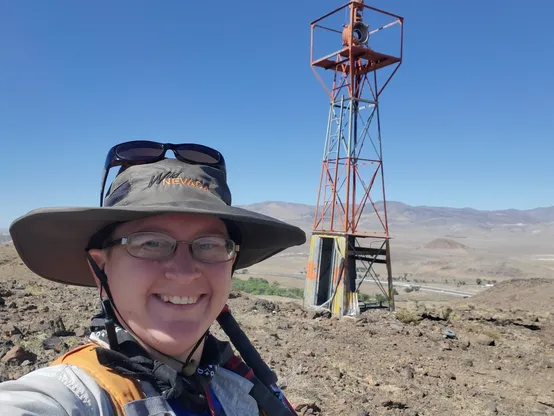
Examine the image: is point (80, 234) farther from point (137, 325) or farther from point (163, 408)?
point (163, 408)

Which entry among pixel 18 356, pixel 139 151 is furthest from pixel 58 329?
pixel 139 151

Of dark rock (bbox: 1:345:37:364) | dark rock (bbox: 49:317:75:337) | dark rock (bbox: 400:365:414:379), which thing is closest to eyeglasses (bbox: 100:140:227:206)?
dark rock (bbox: 1:345:37:364)

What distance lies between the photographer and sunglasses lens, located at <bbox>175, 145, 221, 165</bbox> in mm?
1797

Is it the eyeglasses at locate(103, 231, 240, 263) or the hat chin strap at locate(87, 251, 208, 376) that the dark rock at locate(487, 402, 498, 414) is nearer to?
the hat chin strap at locate(87, 251, 208, 376)

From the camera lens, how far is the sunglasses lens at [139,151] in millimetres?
1764

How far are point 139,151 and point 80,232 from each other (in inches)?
13.8

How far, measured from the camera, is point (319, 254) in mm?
14406

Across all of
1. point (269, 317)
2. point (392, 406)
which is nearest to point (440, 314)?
point (269, 317)

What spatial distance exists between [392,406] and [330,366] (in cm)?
150

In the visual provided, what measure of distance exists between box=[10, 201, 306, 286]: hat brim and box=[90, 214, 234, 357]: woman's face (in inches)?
3.8

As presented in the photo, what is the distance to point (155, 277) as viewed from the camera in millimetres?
1597

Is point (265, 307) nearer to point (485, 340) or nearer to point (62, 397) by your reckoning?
point (485, 340)

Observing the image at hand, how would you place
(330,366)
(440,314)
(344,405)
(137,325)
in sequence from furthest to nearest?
(440,314), (330,366), (344,405), (137,325)

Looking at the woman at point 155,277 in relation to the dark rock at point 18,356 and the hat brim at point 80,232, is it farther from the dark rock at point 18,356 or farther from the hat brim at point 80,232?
the dark rock at point 18,356
